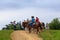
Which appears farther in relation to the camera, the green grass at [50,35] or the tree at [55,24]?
the tree at [55,24]

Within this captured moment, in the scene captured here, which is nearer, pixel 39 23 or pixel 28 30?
pixel 39 23

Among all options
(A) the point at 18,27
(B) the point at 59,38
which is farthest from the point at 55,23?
(B) the point at 59,38

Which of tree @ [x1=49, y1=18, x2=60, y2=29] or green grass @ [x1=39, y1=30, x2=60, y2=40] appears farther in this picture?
tree @ [x1=49, y1=18, x2=60, y2=29]

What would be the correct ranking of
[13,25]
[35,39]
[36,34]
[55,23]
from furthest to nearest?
1. [55,23]
2. [13,25]
3. [36,34]
4. [35,39]

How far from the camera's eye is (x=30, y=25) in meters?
33.9

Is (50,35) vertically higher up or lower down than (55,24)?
lower down

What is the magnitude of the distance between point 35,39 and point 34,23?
453 cm

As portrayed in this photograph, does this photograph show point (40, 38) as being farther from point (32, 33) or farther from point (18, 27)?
point (18, 27)

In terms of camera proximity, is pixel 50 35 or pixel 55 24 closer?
pixel 50 35

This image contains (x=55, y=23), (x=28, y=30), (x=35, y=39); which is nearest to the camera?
(x=35, y=39)

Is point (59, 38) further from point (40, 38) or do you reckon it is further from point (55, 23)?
point (55, 23)

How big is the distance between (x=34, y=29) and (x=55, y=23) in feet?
76.8

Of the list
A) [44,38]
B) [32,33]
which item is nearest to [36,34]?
[32,33]

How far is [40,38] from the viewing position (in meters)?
29.4
